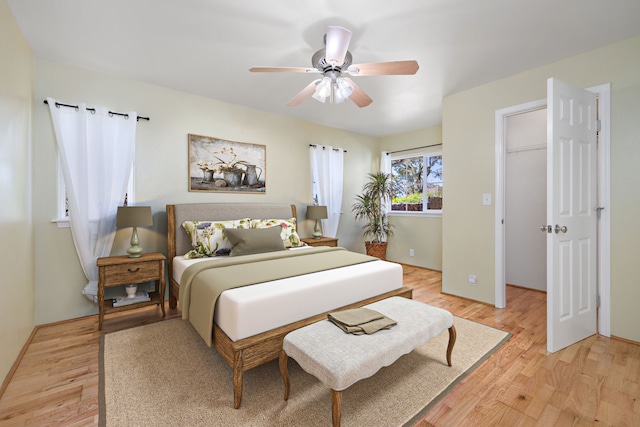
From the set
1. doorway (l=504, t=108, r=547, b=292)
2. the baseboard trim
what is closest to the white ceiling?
doorway (l=504, t=108, r=547, b=292)

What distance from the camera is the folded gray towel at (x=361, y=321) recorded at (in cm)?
160

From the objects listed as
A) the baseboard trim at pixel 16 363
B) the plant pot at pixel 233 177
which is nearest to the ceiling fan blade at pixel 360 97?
the plant pot at pixel 233 177


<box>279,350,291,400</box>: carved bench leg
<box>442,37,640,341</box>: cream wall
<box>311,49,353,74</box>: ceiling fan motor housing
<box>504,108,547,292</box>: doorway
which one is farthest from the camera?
<box>504,108,547,292</box>: doorway

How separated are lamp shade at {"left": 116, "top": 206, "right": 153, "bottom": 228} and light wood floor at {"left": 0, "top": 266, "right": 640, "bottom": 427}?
1008 millimetres

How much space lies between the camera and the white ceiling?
1961 mm

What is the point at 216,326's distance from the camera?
1884 mm

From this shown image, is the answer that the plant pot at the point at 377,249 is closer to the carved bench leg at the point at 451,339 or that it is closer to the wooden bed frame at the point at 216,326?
the wooden bed frame at the point at 216,326

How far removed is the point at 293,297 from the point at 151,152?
2.58 meters

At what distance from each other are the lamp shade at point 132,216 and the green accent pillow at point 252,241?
796 mm

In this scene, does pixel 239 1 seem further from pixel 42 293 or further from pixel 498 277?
pixel 498 277

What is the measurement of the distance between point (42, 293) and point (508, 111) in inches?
202

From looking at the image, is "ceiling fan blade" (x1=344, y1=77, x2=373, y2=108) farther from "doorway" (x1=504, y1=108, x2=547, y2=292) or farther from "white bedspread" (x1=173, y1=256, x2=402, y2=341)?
"doorway" (x1=504, y1=108, x2=547, y2=292)

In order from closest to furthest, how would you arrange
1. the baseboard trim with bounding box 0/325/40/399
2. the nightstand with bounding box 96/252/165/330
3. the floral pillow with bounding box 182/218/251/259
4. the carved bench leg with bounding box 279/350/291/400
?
the carved bench leg with bounding box 279/350/291/400, the baseboard trim with bounding box 0/325/40/399, the nightstand with bounding box 96/252/165/330, the floral pillow with bounding box 182/218/251/259

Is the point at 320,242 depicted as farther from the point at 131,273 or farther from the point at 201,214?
the point at 131,273
